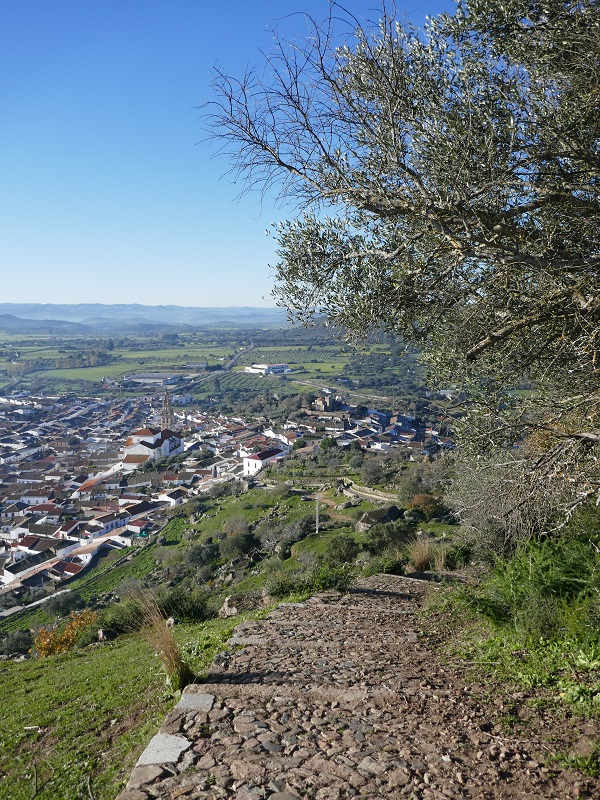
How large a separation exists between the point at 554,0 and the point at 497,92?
82 cm

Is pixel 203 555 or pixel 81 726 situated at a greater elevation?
pixel 81 726

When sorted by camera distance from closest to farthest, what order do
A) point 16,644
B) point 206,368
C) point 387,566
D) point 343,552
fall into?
1. point 387,566
2. point 343,552
3. point 16,644
4. point 206,368

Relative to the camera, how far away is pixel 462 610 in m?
7.08

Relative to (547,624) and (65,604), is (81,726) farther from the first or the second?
(65,604)

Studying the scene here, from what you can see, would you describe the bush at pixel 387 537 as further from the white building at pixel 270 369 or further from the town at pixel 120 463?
the white building at pixel 270 369

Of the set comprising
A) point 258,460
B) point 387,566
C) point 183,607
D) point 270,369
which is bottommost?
point 258,460

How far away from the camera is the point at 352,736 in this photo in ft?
12.4

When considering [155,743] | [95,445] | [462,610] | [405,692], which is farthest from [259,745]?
[95,445]

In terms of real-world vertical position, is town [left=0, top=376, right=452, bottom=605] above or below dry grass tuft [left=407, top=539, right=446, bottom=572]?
below

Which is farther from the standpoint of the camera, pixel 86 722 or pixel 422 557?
pixel 422 557

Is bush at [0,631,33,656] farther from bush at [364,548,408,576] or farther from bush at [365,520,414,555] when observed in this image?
bush at [364,548,408,576]

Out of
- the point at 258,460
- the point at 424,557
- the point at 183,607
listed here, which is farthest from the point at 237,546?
the point at 258,460

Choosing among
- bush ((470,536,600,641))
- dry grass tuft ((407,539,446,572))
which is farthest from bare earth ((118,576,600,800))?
dry grass tuft ((407,539,446,572))

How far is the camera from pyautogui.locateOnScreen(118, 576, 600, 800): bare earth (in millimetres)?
3213
